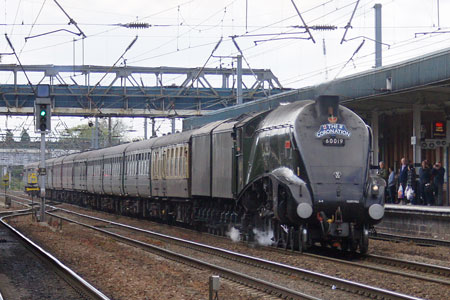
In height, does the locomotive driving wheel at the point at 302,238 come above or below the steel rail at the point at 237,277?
above

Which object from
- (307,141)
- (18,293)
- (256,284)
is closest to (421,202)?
(307,141)

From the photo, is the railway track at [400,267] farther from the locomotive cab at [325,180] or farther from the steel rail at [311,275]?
the locomotive cab at [325,180]

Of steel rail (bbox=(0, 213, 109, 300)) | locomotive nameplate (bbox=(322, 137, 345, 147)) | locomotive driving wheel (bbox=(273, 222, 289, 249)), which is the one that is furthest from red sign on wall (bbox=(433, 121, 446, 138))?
steel rail (bbox=(0, 213, 109, 300))

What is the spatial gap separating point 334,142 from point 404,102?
10.5 m

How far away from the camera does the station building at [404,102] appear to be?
21500 millimetres

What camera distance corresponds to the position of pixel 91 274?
14320 millimetres

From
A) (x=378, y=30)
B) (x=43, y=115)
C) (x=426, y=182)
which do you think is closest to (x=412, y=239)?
(x=426, y=182)

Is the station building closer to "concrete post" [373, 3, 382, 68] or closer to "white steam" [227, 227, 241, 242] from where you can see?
"concrete post" [373, 3, 382, 68]

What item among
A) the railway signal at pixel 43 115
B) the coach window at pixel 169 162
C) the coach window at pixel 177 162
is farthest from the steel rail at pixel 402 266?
the railway signal at pixel 43 115

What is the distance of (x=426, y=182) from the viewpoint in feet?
76.4

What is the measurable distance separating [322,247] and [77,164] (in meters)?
33.3

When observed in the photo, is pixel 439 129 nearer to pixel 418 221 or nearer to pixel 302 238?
pixel 418 221

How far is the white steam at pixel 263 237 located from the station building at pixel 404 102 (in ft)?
11.8

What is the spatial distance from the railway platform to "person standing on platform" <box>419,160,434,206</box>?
103 centimetres
